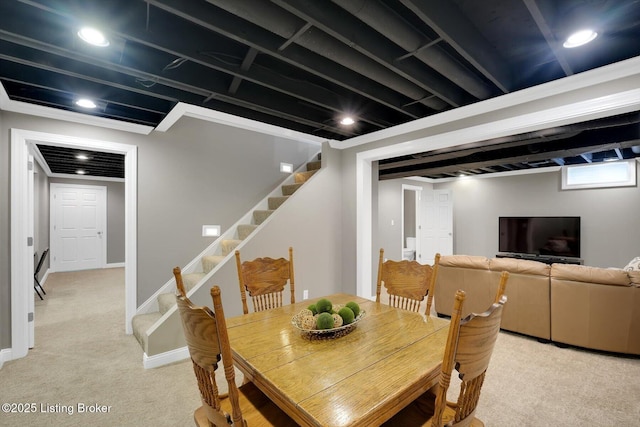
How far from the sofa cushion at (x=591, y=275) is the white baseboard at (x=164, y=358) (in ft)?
12.3

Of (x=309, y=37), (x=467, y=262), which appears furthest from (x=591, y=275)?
(x=309, y=37)

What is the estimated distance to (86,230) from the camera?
7.53m

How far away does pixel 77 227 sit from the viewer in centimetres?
743

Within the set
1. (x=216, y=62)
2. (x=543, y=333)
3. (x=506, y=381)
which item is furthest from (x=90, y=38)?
(x=543, y=333)

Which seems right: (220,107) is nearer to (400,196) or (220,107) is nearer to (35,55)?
(35,55)

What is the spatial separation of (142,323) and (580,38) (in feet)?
14.4

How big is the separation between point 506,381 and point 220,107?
11.6ft

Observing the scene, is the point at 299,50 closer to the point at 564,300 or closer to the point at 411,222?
the point at 564,300

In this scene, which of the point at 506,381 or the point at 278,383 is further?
the point at 506,381

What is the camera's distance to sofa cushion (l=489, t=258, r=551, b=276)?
10.1 ft

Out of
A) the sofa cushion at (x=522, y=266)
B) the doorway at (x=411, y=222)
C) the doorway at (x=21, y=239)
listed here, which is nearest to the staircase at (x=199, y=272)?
the doorway at (x=21, y=239)

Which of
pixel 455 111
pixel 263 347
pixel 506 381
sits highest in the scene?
pixel 455 111

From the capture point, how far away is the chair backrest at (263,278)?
2.09 m

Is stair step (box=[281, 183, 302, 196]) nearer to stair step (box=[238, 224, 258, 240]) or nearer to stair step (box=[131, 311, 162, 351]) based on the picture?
stair step (box=[238, 224, 258, 240])
